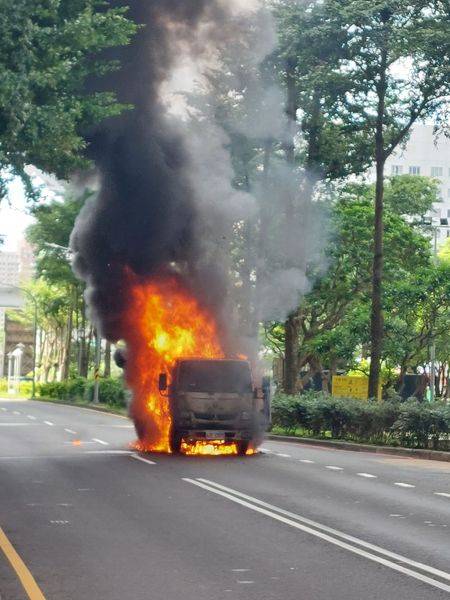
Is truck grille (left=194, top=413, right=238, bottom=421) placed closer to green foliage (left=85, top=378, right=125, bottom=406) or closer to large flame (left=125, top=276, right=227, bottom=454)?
large flame (left=125, top=276, right=227, bottom=454)

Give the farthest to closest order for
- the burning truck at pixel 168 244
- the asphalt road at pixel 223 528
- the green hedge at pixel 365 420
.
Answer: the green hedge at pixel 365 420 < the burning truck at pixel 168 244 < the asphalt road at pixel 223 528

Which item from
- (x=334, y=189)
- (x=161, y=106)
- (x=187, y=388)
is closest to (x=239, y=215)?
(x=161, y=106)

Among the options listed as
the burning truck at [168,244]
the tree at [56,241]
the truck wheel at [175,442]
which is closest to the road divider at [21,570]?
the truck wheel at [175,442]

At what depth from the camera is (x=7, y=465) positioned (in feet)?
78.0

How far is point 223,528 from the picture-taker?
14180 mm

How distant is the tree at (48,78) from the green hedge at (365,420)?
387 inches

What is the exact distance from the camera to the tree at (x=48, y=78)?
19.0 m

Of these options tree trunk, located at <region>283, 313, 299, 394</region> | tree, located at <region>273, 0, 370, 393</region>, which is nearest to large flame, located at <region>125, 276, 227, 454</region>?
tree, located at <region>273, 0, 370, 393</region>

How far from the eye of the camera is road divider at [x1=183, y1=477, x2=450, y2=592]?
432 inches

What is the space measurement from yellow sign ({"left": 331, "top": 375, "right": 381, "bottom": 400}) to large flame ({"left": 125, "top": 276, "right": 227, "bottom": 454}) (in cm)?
802

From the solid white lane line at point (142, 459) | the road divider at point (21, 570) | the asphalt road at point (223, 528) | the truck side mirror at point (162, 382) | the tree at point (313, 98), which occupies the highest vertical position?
the tree at point (313, 98)

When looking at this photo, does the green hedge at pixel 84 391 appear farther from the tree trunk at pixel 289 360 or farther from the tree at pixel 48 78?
the tree at pixel 48 78

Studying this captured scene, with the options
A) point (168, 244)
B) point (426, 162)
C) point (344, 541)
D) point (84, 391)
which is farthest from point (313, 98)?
point (426, 162)

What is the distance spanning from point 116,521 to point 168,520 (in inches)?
24.1
